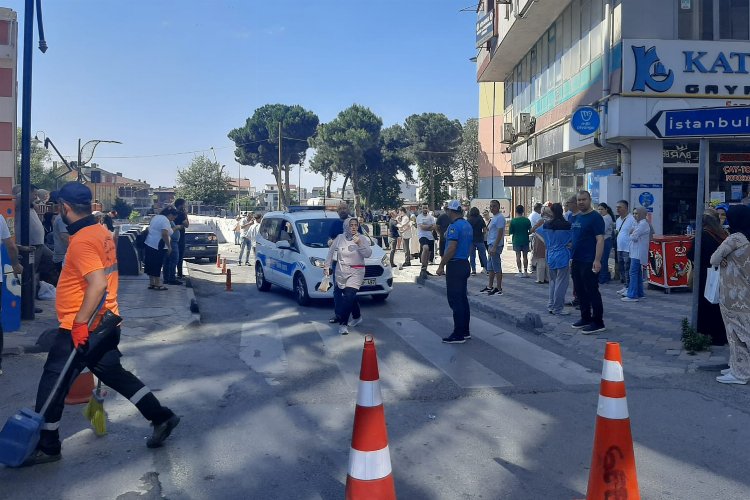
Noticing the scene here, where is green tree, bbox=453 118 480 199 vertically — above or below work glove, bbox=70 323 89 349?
above

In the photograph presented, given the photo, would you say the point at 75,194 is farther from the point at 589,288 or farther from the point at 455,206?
the point at 589,288

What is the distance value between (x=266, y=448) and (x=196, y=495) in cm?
87

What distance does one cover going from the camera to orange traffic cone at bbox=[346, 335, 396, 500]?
12.3 ft

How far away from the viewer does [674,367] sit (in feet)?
24.7

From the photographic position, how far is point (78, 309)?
463 centimetres

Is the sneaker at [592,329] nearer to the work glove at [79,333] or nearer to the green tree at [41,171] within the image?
the work glove at [79,333]

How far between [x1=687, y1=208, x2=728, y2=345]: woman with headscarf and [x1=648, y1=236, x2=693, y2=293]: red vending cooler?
482cm

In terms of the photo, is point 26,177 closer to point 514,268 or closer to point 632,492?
point 632,492

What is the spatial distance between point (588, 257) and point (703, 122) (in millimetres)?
2600

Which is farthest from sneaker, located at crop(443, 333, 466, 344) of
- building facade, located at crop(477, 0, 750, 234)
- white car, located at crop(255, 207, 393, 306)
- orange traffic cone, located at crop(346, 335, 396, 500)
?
building facade, located at crop(477, 0, 750, 234)

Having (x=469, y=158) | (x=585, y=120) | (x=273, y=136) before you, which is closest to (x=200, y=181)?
(x=273, y=136)

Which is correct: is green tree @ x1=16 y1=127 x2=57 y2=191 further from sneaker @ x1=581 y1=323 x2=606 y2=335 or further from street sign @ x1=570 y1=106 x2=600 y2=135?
sneaker @ x1=581 y1=323 x2=606 y2=335

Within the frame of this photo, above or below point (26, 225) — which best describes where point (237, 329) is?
below

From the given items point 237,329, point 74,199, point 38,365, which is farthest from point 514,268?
point 74,199
